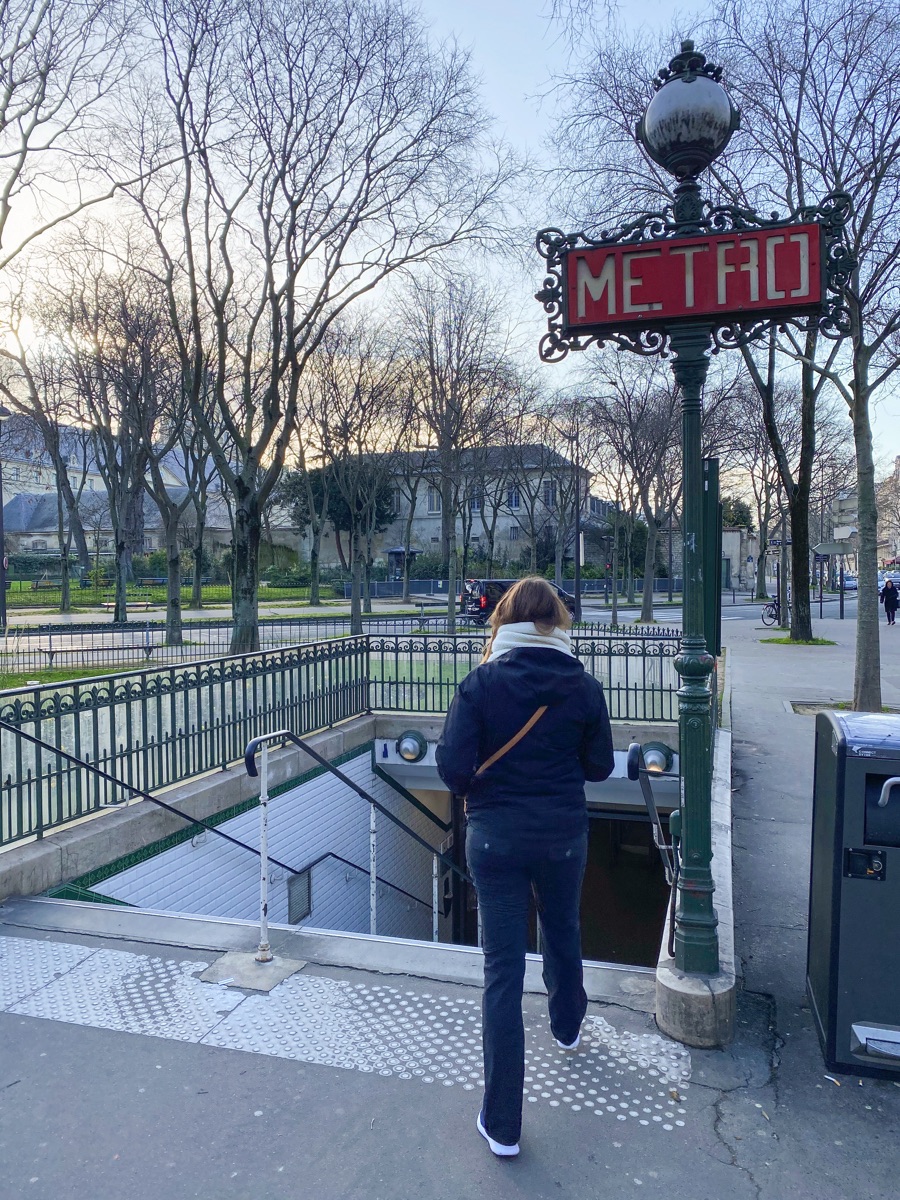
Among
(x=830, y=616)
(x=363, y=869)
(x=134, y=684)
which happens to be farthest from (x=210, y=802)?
(x=830, y=616)

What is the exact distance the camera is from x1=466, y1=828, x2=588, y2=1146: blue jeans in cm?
287

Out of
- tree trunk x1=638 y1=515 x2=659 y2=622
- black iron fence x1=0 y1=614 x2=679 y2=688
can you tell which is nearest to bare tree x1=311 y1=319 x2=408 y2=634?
black iron fence x1=0 y1=614 x2=679 y2=688

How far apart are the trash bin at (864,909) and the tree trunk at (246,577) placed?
595 inches

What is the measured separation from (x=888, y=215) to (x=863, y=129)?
1.31m

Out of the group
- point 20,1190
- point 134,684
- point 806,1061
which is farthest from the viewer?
point 134,684

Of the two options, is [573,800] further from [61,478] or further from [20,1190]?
[61,478]

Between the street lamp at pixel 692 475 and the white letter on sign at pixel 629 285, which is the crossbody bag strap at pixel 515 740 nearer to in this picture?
the street lamp at pixel 692 475

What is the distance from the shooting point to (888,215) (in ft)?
42.2

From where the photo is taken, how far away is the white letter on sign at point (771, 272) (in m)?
3.76

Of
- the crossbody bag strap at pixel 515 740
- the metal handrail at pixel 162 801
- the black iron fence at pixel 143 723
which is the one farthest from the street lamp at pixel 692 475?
the black iron fence at pixel 143 723

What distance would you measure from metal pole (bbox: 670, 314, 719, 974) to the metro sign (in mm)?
151

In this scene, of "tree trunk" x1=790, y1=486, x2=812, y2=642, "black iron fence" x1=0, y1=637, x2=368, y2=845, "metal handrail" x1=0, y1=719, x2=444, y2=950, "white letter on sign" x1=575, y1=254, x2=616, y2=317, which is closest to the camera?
"white letter on sign" x1=575, y1=254, x2=616, y2=317

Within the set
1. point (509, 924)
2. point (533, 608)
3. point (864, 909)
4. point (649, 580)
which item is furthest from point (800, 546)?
point (509, 924)

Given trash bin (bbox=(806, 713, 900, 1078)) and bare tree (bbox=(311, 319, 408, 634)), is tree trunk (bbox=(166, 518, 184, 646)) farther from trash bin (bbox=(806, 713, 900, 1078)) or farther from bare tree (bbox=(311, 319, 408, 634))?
trash bin (bbox=(806, 713, 900, 1078))
